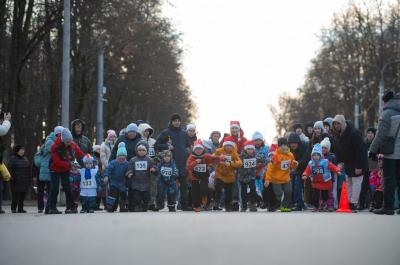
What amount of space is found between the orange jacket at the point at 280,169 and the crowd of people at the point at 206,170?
2 centimetres

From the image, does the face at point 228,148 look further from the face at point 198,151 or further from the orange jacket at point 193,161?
the face at point 198,151

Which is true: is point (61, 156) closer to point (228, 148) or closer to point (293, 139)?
point (228, 148)

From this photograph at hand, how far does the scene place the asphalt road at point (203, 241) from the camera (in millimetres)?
7824

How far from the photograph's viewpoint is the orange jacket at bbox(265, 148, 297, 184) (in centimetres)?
1728

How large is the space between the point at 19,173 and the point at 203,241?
1090 centimetres

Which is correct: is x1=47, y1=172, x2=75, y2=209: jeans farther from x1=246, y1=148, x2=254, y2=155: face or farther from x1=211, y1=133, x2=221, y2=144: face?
x1=211, y1=133, x2=221, y2=144: face

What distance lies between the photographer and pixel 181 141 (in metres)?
18.2

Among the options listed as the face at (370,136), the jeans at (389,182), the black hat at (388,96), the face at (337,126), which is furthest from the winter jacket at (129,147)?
the jeans at (389,182)

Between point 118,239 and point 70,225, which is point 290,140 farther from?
point 118,239

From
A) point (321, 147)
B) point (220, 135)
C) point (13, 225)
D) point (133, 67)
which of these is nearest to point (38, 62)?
point (133, 67)

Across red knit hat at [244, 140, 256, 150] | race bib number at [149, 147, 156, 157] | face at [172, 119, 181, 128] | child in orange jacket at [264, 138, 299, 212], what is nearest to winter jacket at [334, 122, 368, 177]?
child in orange jacket at [264, 138, 299, 212]

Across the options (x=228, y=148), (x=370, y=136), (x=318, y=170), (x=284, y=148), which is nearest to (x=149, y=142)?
(x=228, y=148)

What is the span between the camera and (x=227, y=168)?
1769 centimetres

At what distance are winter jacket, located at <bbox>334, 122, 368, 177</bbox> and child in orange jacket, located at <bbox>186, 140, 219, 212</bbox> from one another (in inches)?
97.7
